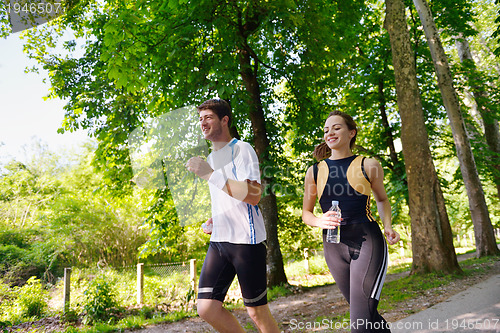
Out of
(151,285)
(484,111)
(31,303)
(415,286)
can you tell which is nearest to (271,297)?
(415,286)

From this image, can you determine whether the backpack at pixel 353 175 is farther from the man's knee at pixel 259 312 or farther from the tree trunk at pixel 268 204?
the tree trunk at pixel 268 204

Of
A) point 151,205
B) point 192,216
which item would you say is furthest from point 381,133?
point 192,216

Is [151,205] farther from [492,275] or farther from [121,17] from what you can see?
[492,275]

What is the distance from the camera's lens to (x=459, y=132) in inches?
419

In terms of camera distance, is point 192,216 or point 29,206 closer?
point 192,216

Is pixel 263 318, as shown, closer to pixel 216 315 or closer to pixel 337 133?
pixel 216 315

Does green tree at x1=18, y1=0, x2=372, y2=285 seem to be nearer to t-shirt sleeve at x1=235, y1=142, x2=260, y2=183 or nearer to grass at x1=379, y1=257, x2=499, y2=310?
grass at x1=379, y1=257, x2=499, y2=310

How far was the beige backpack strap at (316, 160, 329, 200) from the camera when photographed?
299 cm

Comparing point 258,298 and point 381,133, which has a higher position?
point 381,133

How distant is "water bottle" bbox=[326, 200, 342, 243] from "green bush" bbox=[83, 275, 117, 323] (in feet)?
23.4

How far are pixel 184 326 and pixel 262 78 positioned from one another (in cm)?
820

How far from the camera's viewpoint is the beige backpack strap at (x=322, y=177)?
2.99 m

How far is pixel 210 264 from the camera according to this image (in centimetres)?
285

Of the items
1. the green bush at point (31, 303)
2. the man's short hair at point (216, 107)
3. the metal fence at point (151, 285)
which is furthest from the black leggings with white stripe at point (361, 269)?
the green bush at point (31, 303)
